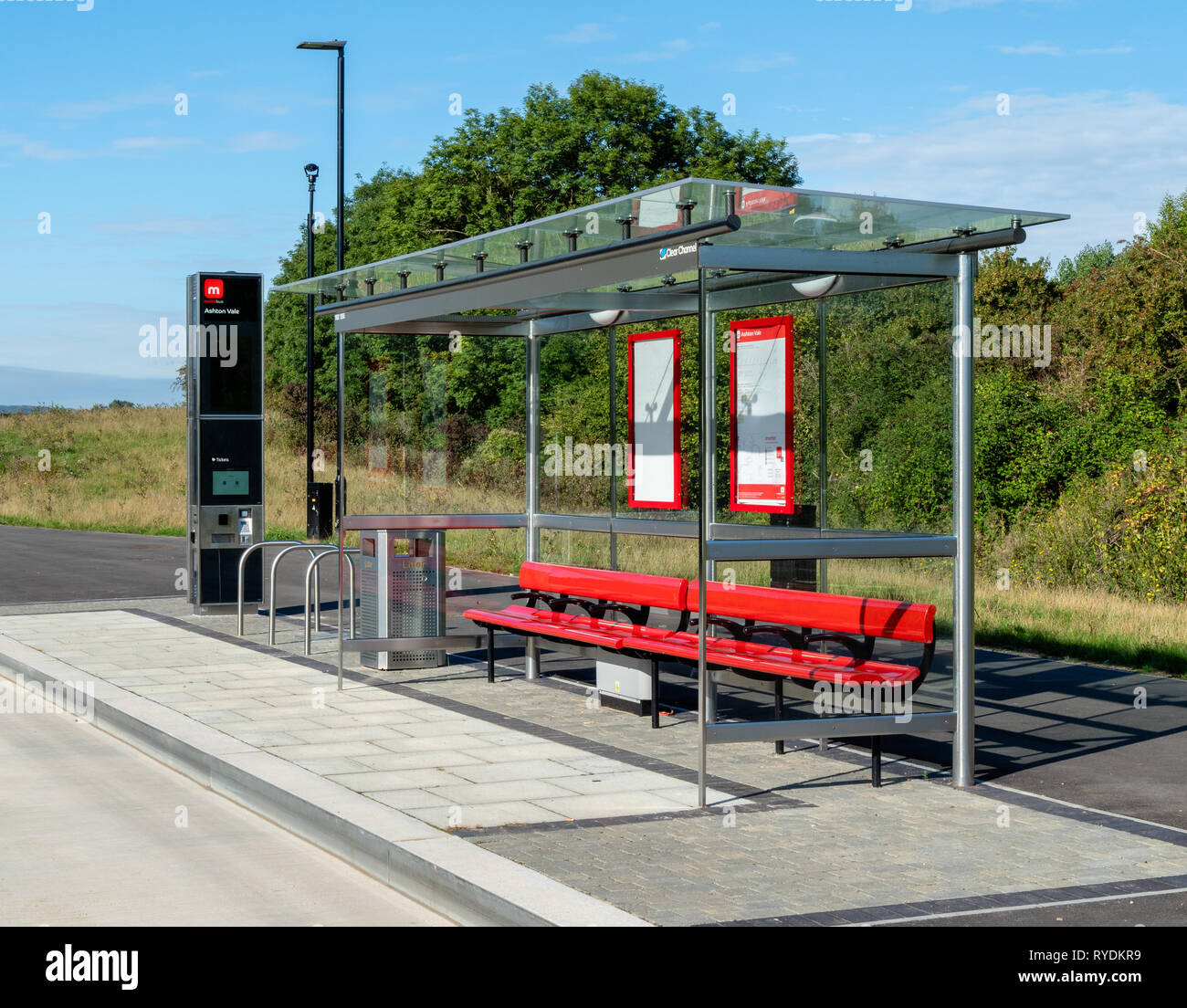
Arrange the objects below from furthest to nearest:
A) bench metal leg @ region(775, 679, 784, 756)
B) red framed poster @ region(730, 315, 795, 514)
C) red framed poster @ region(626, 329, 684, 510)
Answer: red framed poster @ region(626, 329, 684, 510), red framed poster @ region(730, 315, 795, 514), bench metal leg @ region(775, 679, 784, 756)

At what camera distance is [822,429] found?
8805 mm

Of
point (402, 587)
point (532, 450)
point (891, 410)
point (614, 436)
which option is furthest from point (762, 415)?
point (402, 587)

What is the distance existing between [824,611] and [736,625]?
58 centimetres

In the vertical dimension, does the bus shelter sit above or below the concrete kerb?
above

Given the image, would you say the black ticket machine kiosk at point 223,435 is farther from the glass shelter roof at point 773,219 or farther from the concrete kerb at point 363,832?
the glass shelter roof at point 773,219

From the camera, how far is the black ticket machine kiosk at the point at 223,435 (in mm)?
15023

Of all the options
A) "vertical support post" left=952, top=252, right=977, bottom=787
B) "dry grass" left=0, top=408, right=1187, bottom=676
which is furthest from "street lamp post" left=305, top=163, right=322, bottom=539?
"vertical support post" left=952, top=252, right=977, bottom=787

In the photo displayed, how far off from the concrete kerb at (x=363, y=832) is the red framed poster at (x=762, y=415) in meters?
3.59

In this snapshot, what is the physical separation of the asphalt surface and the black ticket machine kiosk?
686cm

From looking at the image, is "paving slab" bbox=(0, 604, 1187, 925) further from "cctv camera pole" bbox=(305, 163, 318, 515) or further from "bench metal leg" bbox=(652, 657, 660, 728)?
"cctv camera pole" bbox=(305, 163, 318, 515)

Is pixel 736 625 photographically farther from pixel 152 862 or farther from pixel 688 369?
pixel 152 862

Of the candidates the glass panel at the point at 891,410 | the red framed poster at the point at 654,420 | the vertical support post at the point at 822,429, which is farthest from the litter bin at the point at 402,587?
the glass panel at the point at 891,410

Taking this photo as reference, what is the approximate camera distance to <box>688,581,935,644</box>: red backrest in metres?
7.55
